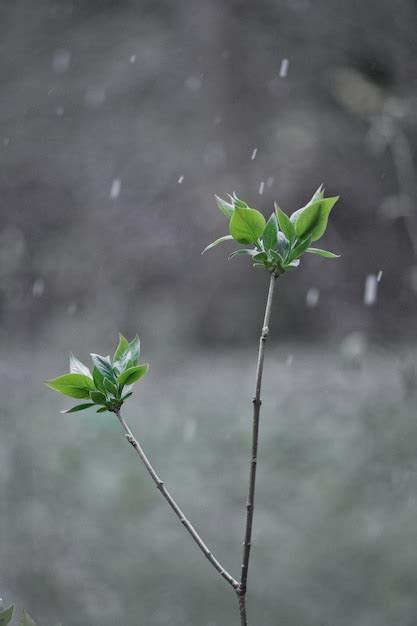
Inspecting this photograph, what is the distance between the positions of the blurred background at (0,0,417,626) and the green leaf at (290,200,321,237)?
7.05 feet

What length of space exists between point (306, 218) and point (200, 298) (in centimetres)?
253

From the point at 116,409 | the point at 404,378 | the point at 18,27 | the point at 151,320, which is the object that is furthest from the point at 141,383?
the point at 116,409

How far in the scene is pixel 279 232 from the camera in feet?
1.90

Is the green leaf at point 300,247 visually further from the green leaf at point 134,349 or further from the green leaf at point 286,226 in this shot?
the green leaf at point 134,349

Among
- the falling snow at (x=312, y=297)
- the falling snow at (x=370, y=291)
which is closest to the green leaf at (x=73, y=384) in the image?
the falling snow at (x=312, y=297)

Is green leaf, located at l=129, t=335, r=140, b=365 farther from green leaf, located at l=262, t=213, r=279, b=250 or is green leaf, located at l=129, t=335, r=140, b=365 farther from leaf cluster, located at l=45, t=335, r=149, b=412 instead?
green leaf, located at l=262, t=213, r=279, b=250

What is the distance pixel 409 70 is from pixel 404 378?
5.38 ft

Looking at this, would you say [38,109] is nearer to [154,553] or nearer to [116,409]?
[154,553]

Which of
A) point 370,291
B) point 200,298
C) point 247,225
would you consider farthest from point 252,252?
point 370,291

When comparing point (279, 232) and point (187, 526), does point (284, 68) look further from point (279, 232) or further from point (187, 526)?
point (187, 526)

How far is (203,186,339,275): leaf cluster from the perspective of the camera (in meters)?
0.55

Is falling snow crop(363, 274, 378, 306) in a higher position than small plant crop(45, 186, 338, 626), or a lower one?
lower

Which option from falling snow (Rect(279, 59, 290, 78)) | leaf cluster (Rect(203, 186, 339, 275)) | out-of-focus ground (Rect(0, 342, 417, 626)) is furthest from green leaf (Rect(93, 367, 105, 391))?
falling snow (Rect(279, 59, 290, 78))

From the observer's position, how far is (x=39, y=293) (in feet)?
10.3
